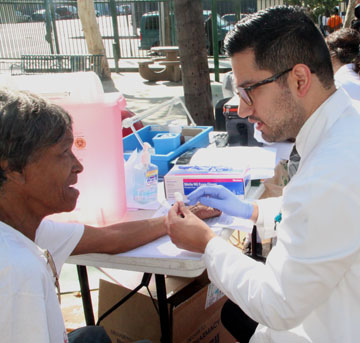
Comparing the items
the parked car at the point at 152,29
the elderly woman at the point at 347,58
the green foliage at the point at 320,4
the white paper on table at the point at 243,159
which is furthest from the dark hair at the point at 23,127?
the green foliage at the point at 320,4

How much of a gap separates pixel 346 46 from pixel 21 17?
11.8m

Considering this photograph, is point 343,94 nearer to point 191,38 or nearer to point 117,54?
point 191,38

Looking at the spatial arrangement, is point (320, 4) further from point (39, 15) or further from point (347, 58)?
point (347, 58)

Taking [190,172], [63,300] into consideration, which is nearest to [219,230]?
[190,172]

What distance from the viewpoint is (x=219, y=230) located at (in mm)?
1753

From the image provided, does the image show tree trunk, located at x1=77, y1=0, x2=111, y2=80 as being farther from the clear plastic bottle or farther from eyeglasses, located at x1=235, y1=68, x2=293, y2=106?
eyeglasses, located at x1=235, y1=68, x2=293, y2=106

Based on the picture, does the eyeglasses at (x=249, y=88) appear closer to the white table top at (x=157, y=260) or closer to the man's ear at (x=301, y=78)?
the man's ear at (x=301, y=78)

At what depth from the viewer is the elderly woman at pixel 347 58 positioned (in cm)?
345

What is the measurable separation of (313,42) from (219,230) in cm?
77

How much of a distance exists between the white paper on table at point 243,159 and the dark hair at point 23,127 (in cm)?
107

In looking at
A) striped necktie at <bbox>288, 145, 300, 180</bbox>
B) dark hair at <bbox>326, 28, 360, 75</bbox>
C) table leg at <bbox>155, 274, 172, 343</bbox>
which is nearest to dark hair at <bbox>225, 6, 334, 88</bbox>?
table leg at <bbox>155, 274, 172, 343</bbox>

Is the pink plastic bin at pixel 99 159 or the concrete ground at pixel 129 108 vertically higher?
the pink plastic bin at pixel 99 159

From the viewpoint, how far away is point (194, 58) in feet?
14.7

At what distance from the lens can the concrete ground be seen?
2785 mm
